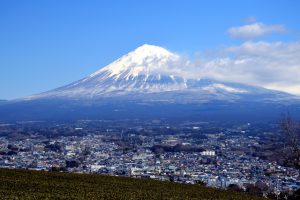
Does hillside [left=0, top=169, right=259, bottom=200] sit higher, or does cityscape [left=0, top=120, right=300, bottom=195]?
hillside [left=0, top=169, right=259, bottom=200]

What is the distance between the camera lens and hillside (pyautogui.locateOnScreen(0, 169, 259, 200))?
17781mm

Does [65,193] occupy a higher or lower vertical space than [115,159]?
higher

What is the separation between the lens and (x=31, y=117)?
153 m

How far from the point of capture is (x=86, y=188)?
20.0 metres

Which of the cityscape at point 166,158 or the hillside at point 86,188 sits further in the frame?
the cityscape at point 166,158

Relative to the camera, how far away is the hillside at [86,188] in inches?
700

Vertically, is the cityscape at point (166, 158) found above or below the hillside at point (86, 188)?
below

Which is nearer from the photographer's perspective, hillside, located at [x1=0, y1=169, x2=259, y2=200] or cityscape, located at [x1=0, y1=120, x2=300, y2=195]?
hillside, located at [x1=0, y1=169, x2=259, y2=200]

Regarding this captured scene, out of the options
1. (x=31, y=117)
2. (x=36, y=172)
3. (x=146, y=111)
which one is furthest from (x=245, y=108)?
(x=36, y=172)

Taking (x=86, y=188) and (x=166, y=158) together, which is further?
(x=166, y=158)

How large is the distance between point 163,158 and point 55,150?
13.3 metres

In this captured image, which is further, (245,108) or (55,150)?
(245,108)

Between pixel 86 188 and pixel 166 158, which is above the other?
pixel 86 188

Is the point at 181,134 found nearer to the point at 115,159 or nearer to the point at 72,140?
the point at 72,140
